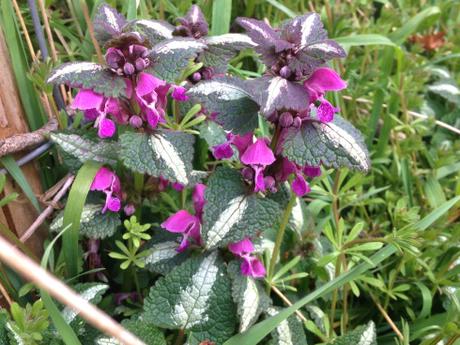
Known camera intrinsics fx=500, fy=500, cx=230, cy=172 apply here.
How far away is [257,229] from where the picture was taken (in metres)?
0.90

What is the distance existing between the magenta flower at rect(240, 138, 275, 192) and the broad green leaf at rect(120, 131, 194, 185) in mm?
122

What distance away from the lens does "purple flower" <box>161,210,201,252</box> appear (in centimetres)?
100

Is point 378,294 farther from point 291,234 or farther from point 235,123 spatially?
point 235,123

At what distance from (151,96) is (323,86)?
1.04 ft

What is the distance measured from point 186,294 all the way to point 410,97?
968mm

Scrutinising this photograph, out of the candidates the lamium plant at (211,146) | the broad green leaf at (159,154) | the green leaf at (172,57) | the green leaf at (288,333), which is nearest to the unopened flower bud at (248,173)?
the lamium plant at (211,146)

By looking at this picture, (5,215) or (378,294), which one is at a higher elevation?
(5,215)

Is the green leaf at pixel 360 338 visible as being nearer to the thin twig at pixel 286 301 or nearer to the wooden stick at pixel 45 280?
the thin twig at pixel 286 301

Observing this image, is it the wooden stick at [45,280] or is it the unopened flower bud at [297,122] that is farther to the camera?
the unopened flower bud at [297,122]

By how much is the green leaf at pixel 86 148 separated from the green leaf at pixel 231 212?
0.23m

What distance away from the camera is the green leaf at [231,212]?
884 mm

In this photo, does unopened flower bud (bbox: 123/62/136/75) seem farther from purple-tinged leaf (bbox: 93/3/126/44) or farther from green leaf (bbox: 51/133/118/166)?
green leaf (bbox: 51/133/118/166)

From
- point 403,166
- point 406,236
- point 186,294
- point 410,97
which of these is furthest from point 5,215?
point 410,97

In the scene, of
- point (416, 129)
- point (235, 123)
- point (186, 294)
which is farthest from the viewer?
point (416, 129)
